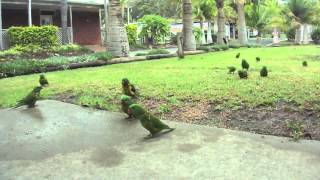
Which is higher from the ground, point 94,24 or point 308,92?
point 94,24

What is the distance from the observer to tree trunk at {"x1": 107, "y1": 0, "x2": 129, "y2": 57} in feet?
55.8

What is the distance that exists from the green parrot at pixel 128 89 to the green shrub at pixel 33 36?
15627 millimetres

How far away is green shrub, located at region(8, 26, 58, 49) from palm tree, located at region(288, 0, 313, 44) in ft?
62.6

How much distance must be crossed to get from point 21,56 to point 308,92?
15251mm

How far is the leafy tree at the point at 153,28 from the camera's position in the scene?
3136cm

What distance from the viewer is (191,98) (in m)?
7.91

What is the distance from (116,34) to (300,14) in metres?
21.7

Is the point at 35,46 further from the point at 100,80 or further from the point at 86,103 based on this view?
the point at 86,103

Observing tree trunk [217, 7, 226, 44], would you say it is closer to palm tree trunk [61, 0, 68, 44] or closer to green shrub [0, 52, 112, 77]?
palm tree trunk [61, 0, 68, 44]

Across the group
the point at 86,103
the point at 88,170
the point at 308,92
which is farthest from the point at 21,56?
the point at 88,170

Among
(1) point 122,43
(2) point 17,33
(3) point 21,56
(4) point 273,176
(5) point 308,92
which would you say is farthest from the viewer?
(2) point 17,33

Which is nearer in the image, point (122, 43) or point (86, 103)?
point (86, 103)

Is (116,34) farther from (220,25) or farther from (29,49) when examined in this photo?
(220,25)

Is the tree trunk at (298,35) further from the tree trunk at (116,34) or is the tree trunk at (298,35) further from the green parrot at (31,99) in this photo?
the green parrot at (31,99)
